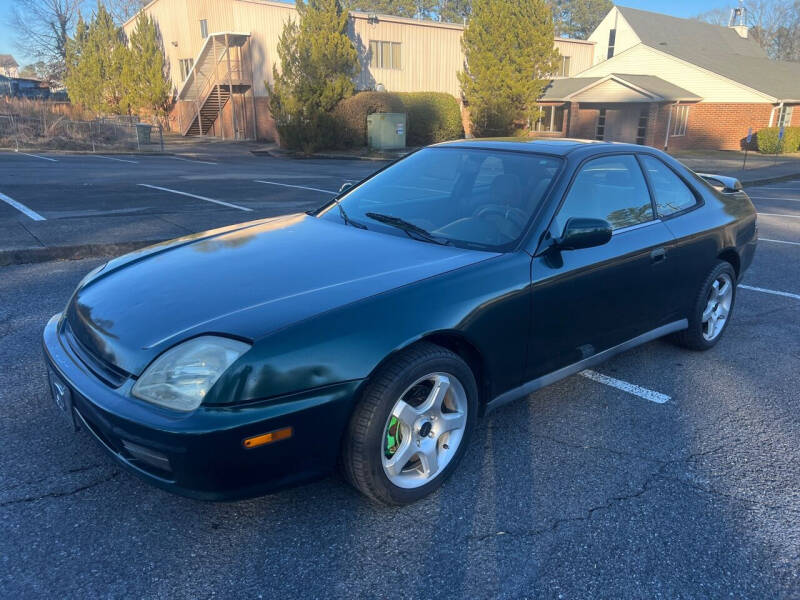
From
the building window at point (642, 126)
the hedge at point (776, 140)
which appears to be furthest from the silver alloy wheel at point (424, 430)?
the building window at point (642, 126)

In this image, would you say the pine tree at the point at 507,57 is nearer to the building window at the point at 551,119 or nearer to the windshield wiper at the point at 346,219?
the building window at the point at 551,119

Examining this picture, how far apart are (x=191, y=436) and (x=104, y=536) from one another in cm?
67

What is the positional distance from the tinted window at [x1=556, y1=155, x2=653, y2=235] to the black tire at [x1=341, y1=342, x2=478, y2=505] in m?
1.10

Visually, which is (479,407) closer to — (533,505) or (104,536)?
(533,505)

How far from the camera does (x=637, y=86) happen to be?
29.5m

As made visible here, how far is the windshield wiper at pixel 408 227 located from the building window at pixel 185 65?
3616cm

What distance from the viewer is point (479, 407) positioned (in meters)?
2.98

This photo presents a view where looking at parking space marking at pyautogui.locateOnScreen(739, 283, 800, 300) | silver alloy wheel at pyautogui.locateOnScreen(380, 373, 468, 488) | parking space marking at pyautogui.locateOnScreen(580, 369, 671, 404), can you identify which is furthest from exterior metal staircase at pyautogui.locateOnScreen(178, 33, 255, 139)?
silver alloy wheel at pyautogui.locateOnScreen(380, 373, 468, 488)

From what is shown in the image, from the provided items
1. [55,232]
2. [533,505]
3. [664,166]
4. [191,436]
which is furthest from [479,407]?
[55,232]

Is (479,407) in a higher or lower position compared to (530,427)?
higher

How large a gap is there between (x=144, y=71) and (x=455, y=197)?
122 feet

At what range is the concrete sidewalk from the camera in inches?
711

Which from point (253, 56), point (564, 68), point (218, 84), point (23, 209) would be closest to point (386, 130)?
point (253, 56)

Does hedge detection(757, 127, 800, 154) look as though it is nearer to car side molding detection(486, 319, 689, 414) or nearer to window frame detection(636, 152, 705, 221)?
window frame detection(636, 152, 705, 221)
